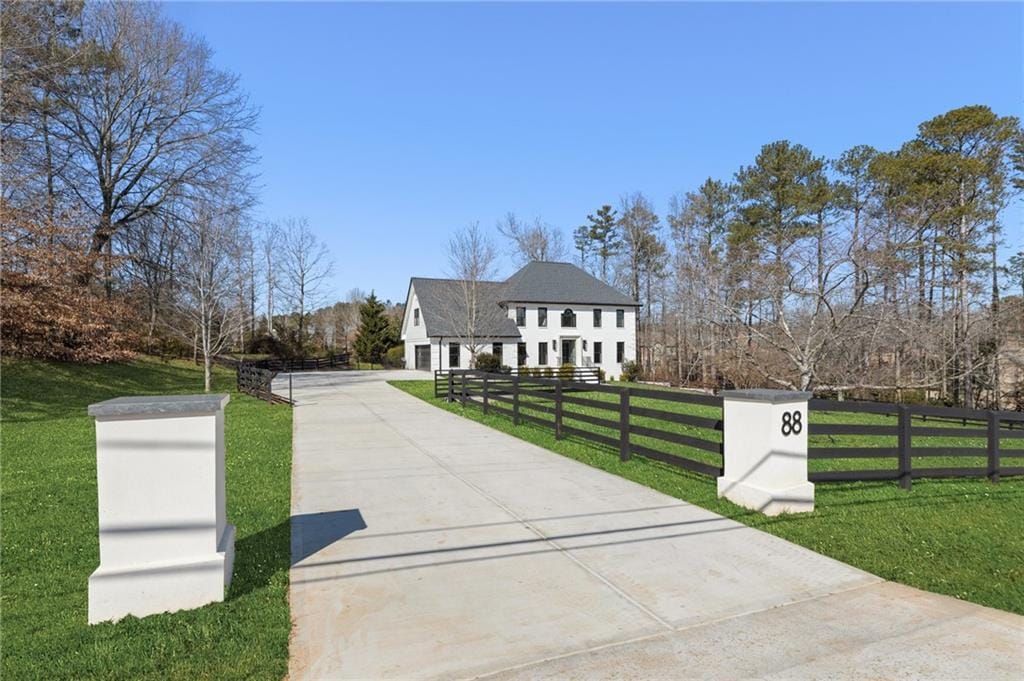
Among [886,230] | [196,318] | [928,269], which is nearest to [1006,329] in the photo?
[928,269]

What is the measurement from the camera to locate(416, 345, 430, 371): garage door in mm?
35987

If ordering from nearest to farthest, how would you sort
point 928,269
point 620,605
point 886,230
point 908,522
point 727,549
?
point 620,605
point 727,549
point 908,522
point 886,230
point 928,269

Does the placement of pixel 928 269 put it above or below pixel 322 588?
above

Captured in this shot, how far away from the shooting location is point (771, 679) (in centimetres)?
271

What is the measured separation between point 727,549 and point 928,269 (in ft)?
94.0

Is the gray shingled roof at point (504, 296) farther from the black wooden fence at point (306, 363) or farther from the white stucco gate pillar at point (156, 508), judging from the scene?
the white stucco gate pillar at point (156, 508)

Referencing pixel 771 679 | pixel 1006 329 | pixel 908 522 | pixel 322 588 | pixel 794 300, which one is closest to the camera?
pixel 771 679

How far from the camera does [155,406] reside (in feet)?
11.3

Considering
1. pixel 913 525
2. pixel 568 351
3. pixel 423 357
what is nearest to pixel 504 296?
pixel 568 351

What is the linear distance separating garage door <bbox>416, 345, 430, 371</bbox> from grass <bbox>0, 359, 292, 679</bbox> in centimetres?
2629

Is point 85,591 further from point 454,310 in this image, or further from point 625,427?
point 454,310

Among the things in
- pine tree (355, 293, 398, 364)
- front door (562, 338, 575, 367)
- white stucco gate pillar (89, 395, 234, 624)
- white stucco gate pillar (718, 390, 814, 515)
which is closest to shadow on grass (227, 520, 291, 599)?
white stucco gate pillar (89, 395, 234, 624)

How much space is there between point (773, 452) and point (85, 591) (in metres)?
5.89

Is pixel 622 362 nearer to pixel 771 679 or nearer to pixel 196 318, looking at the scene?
pixel 196 318
